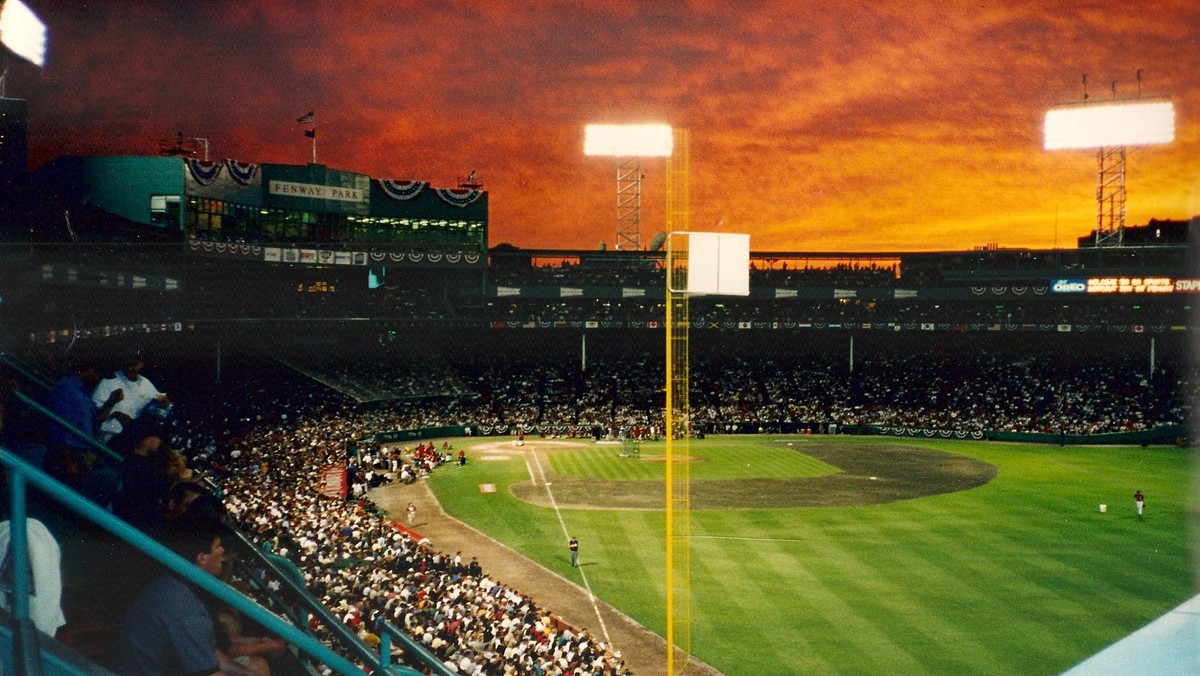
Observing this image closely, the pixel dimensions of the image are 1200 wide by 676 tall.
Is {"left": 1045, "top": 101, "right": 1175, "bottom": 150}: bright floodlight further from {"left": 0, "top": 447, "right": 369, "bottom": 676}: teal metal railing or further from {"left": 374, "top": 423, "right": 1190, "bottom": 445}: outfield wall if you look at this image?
{"left": 0, "top": 447, "right": 369, "bottom": 676}: teal metal railing

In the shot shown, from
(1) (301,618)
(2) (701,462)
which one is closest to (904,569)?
(2) (701,462)

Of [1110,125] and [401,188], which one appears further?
[401,188]

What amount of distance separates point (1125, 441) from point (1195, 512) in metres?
22.3

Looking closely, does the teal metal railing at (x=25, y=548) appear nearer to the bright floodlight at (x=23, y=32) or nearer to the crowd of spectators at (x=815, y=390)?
the bright floodlight at (x=23, y=32)

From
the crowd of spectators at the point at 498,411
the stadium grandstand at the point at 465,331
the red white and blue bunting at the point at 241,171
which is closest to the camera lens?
the crowd of spectators at the point at 498,411

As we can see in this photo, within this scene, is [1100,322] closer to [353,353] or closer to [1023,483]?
[1023,483]

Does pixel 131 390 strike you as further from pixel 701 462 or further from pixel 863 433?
pixel 863 433

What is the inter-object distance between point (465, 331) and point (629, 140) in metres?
50.3

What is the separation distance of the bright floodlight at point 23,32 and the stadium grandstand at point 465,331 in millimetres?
7901

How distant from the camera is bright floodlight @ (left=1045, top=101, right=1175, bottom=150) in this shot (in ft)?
157

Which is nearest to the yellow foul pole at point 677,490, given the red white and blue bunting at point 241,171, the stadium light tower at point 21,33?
the stadium light tower at point 21,33

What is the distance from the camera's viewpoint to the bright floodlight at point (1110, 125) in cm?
4797

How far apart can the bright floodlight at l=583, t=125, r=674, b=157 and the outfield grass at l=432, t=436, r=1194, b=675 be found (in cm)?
1180

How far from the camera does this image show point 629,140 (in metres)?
22.1
